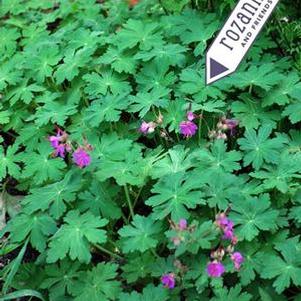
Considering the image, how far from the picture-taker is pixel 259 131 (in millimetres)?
2990

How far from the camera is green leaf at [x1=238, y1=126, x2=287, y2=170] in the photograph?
288 cm

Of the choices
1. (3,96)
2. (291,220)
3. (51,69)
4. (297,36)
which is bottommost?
(3,96)

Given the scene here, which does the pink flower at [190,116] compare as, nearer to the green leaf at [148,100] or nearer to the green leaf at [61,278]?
the green leaf at [148,100]

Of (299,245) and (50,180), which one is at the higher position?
(299,245)

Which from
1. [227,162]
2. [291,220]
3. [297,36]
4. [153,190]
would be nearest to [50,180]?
[153,190]

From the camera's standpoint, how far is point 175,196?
271 cm

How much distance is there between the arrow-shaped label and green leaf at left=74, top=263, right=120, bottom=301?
1.00 meters

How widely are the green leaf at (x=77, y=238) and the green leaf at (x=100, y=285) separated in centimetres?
8

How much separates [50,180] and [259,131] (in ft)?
3.54

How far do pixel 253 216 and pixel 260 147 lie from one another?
0.40 metres

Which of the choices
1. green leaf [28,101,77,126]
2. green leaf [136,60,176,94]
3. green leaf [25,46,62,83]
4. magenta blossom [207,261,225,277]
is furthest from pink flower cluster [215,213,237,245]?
green leaf [25,46,62,83]

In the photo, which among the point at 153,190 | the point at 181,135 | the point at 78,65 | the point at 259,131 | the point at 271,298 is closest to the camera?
the point at 271,298

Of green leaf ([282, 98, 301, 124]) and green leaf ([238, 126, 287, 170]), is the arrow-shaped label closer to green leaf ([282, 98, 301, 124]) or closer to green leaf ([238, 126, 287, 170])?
green leaf ([238, 126, 287, 170])

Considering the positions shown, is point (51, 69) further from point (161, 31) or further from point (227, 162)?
point (227, 162)
